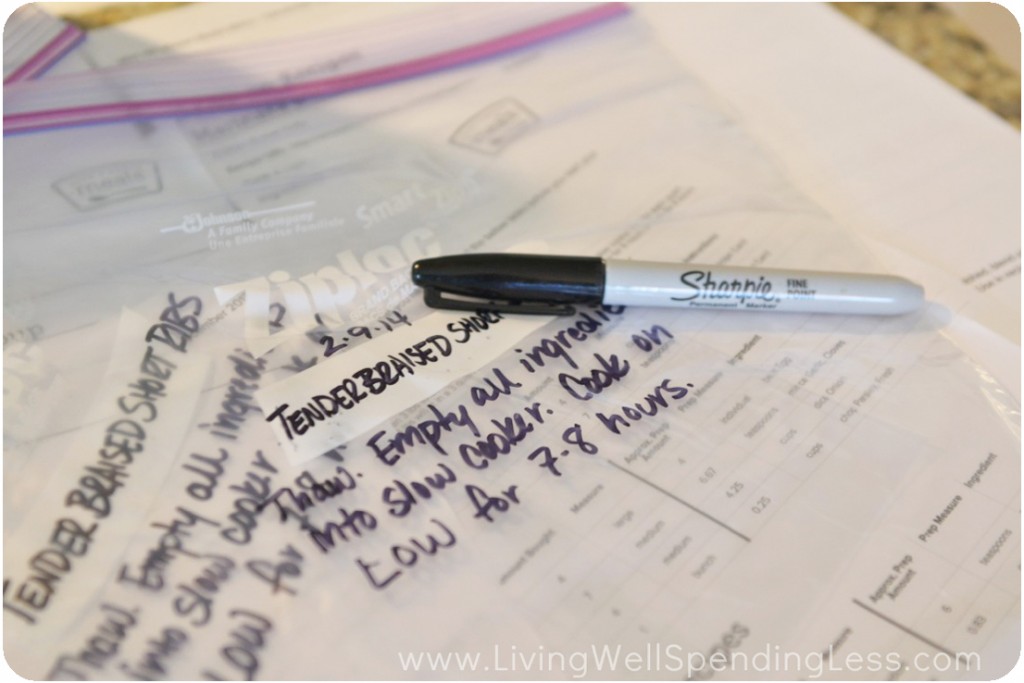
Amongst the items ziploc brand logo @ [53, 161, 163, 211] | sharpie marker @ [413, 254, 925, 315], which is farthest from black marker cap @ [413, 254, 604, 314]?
ziploc brand logo @ [53, 161, 163, 211]

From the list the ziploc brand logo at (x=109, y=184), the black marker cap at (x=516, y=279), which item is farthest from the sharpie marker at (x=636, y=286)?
the ziploc brand logo at (x=109, y=184)

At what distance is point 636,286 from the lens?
1.29 ft

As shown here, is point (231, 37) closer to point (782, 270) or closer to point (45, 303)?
point (45, 303)

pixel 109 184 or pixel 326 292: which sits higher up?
pixel 109 184

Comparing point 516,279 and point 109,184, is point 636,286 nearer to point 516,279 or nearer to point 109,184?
point 516,279

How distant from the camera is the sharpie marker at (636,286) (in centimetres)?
39

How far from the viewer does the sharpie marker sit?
392 millimetres

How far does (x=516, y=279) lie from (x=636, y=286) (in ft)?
0.18

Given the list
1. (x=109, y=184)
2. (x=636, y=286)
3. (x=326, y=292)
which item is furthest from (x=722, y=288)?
(x=109, y=184)

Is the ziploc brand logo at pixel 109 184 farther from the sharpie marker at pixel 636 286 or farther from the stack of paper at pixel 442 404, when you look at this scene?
the sharpie marker at pixel 636 286

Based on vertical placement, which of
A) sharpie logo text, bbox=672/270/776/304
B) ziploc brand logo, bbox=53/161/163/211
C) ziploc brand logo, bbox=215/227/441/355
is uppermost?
ziploc brand logo, bbox=53/161/163/211

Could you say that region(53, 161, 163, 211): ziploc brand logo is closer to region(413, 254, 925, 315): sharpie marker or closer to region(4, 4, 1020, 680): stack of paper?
region(4, 4, 1020, 680): stack of paper

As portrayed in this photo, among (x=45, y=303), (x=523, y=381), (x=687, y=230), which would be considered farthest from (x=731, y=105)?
(x=45, y=303)

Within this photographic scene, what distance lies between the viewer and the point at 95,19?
0.51 meters
